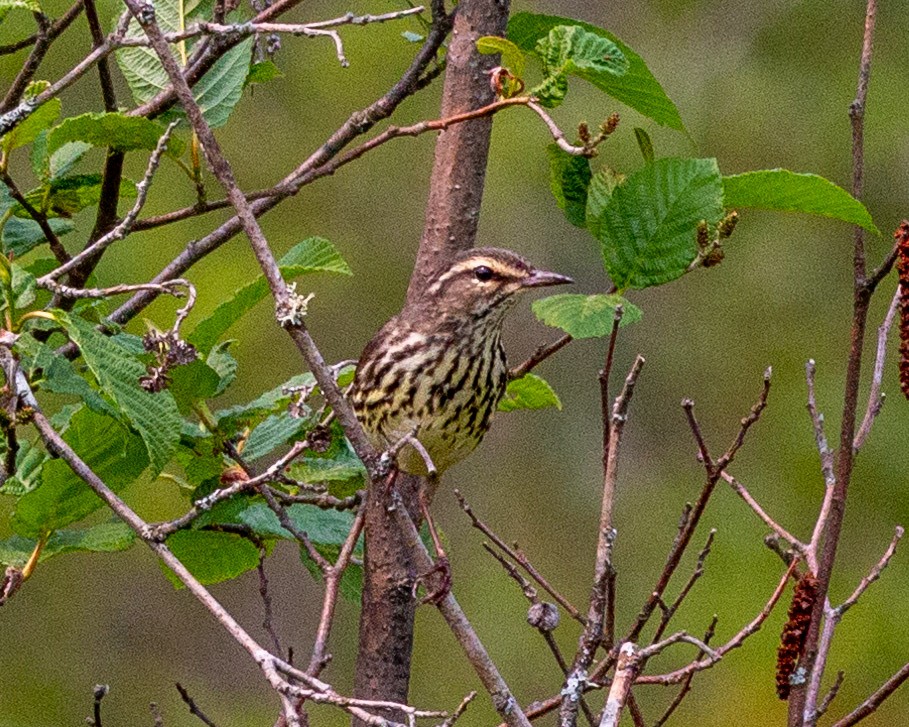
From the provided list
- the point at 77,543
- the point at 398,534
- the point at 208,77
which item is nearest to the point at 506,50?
the point at 208,77

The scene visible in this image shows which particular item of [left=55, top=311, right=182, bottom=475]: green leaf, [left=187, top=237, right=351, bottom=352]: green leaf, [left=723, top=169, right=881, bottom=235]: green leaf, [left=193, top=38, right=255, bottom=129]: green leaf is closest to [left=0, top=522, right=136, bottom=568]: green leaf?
[left=55, top=311, right=182, bottom=475]: green leaf

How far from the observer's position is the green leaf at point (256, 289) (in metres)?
3.06

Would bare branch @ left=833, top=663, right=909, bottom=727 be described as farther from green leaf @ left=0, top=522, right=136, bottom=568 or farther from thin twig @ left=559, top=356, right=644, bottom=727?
green leaf @ left=0, top=522, right=136, bottom=568

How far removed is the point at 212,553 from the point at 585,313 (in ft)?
3.32

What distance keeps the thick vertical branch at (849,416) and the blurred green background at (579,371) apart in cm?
560

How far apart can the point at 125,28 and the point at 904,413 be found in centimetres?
679

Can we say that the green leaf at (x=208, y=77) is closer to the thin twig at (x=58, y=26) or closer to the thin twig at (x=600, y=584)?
the thin twig at (x=58, y=26)

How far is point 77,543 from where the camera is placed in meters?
3.09

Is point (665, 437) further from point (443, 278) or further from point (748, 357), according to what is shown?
point (443, 278)

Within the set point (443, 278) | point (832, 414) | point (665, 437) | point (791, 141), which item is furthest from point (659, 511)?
point (443, 278)

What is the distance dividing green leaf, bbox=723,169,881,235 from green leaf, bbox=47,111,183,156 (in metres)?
1.14

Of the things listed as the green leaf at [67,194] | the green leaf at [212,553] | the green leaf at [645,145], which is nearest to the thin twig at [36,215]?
the green leaf at [67,194]

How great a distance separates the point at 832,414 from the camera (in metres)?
8.65

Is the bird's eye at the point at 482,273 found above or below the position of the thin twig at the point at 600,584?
above
